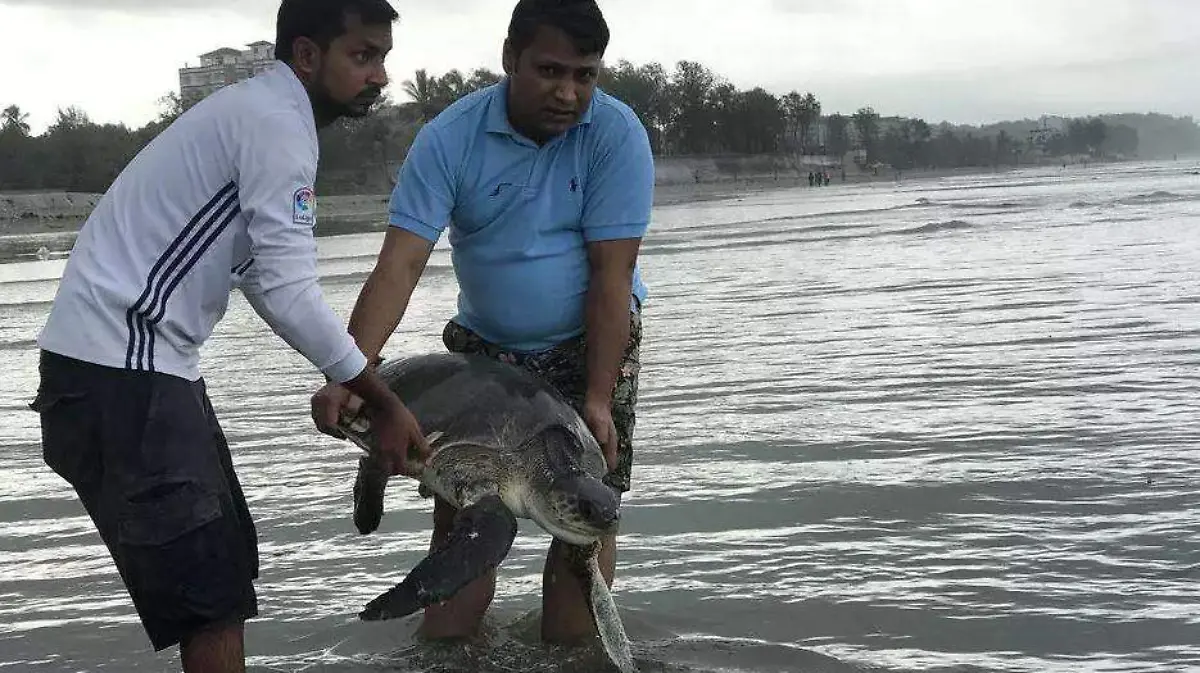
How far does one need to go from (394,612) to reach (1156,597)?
8.37ft

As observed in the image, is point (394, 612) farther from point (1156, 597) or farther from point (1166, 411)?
point (1166, 411)

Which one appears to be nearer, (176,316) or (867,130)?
(176,316)

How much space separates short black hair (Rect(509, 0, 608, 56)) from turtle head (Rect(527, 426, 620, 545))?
3.44 feet

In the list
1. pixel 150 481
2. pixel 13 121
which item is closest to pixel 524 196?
pixel 150 481

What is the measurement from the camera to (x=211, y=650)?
269 cm

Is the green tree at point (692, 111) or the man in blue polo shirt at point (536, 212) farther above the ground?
the green tree at point (692, 111)

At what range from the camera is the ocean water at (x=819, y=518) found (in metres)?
3.66

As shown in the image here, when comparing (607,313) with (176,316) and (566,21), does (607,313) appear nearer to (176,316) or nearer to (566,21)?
(566,21)

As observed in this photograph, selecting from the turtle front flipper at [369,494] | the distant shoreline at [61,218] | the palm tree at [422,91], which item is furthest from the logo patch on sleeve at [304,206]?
the palm tree at [422,91]

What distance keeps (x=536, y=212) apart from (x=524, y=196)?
0.06 m

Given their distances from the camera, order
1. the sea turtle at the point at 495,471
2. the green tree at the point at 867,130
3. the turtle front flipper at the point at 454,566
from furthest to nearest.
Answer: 1. the green tree at the point at 867,130
2. the sea turtle at the point at 495,471
3. the turtle front flipper at the point at 454,566

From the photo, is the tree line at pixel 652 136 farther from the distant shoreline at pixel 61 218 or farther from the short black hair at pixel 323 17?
the short black hair at pixel 323 17

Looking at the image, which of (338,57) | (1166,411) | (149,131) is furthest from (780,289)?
(149,131)

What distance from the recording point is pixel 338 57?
8.81 feet
